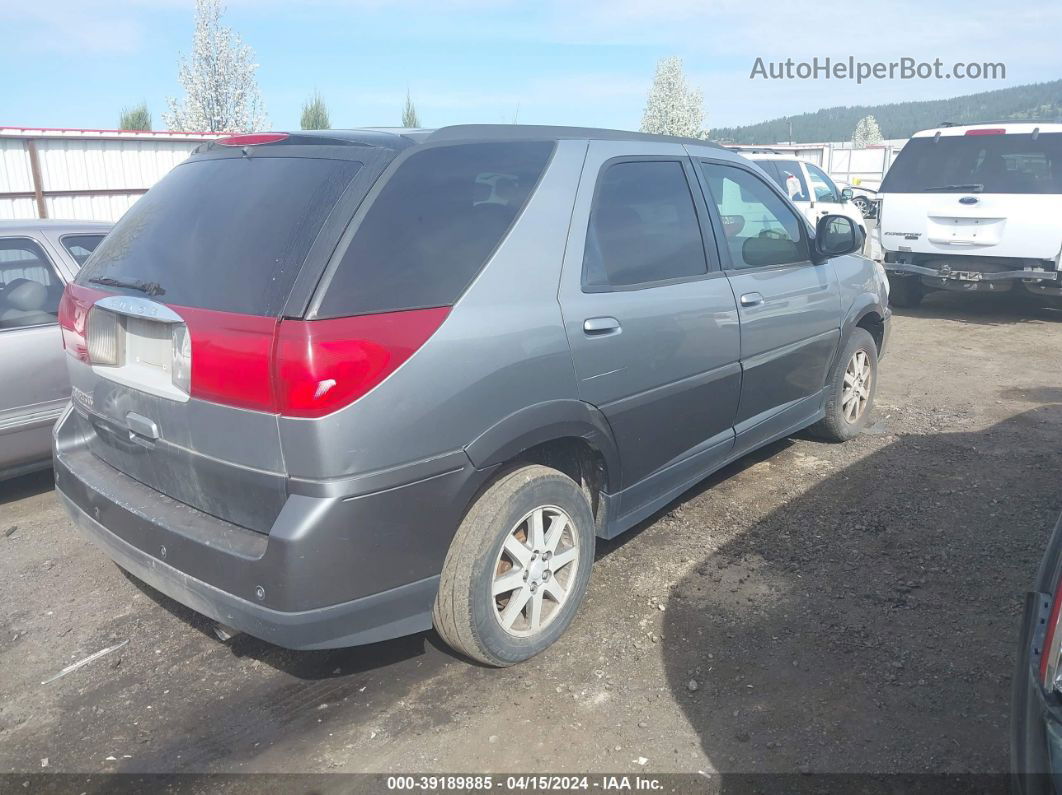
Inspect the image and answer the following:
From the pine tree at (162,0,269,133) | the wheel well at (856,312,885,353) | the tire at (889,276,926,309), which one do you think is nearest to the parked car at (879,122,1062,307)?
the tire at (889,276,926,309)

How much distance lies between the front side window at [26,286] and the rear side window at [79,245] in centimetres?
14

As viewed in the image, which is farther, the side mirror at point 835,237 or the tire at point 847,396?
the tire at point 847,396

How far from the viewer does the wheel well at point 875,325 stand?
214 inches

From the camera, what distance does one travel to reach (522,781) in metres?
2.54

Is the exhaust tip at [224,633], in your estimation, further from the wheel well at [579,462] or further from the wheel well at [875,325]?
the wheel well at [875,325]

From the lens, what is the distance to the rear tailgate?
8.16 feet

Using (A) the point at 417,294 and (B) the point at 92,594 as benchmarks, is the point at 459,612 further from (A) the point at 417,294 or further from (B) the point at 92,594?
(B) the point at 92,594

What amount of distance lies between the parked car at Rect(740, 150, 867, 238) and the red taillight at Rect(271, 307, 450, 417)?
37.3 ft

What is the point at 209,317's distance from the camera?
2.57 metres

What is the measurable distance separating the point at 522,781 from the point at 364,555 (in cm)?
82

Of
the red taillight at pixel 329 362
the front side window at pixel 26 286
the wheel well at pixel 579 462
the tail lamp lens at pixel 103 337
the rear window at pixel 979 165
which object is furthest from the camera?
the rear window at pixel 979 165

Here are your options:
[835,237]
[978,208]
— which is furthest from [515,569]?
[978,208]

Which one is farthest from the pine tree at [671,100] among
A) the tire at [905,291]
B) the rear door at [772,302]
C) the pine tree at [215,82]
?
the rear door at [772,302]

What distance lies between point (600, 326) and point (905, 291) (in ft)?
27.3
